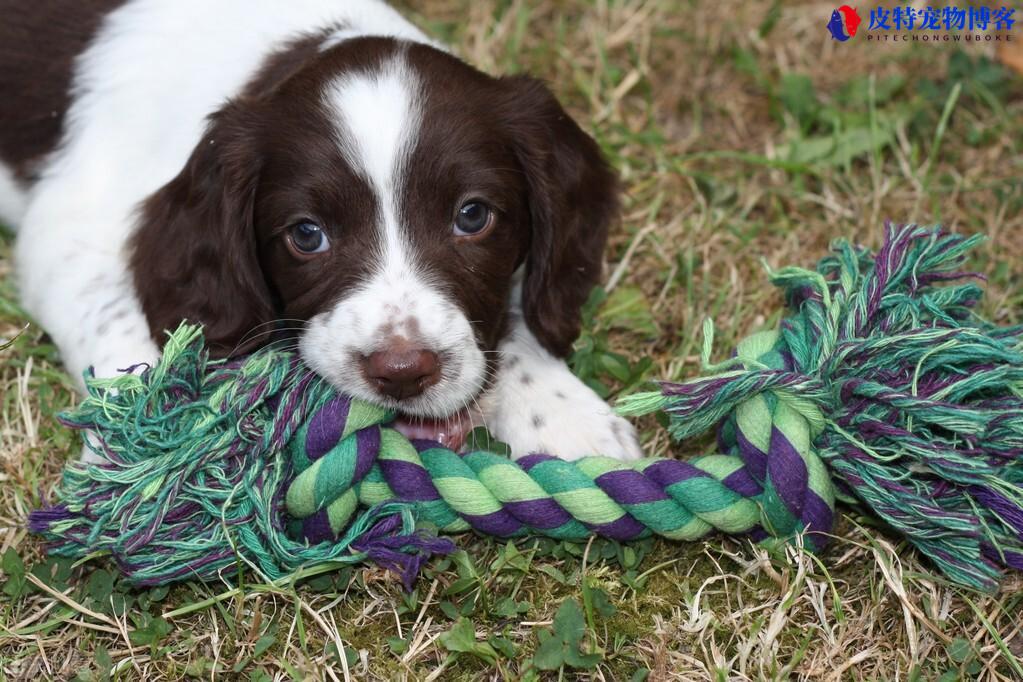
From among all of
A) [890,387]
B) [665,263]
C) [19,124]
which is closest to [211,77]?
[19,124]

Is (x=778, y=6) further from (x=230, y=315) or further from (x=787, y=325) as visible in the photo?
(x=230, y=315)

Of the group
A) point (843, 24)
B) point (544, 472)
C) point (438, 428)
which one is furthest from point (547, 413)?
point (843, 24)

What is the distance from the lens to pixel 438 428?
3209mm

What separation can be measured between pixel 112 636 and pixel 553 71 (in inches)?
134

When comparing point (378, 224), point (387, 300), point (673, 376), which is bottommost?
point (673, 376)

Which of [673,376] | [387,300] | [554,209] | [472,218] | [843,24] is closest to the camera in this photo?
[387,300]

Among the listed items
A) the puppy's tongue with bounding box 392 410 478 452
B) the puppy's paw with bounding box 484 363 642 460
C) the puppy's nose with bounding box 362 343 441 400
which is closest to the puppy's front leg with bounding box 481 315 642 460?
the puppy's paw with bounding box 484 363 642 460

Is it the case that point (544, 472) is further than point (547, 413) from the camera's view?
No

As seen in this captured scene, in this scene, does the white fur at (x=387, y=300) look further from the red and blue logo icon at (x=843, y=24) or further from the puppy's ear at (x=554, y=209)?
the red and blue logo icon at (x=843, y=24)

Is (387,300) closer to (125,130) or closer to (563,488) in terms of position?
(563,488)

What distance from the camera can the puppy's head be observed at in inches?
119

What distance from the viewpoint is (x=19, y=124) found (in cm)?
420

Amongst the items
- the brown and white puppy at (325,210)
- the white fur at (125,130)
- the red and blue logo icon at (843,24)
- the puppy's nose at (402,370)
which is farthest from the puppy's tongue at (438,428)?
the red and blue logo icon at (843,24)

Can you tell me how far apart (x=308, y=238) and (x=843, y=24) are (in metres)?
3.46
